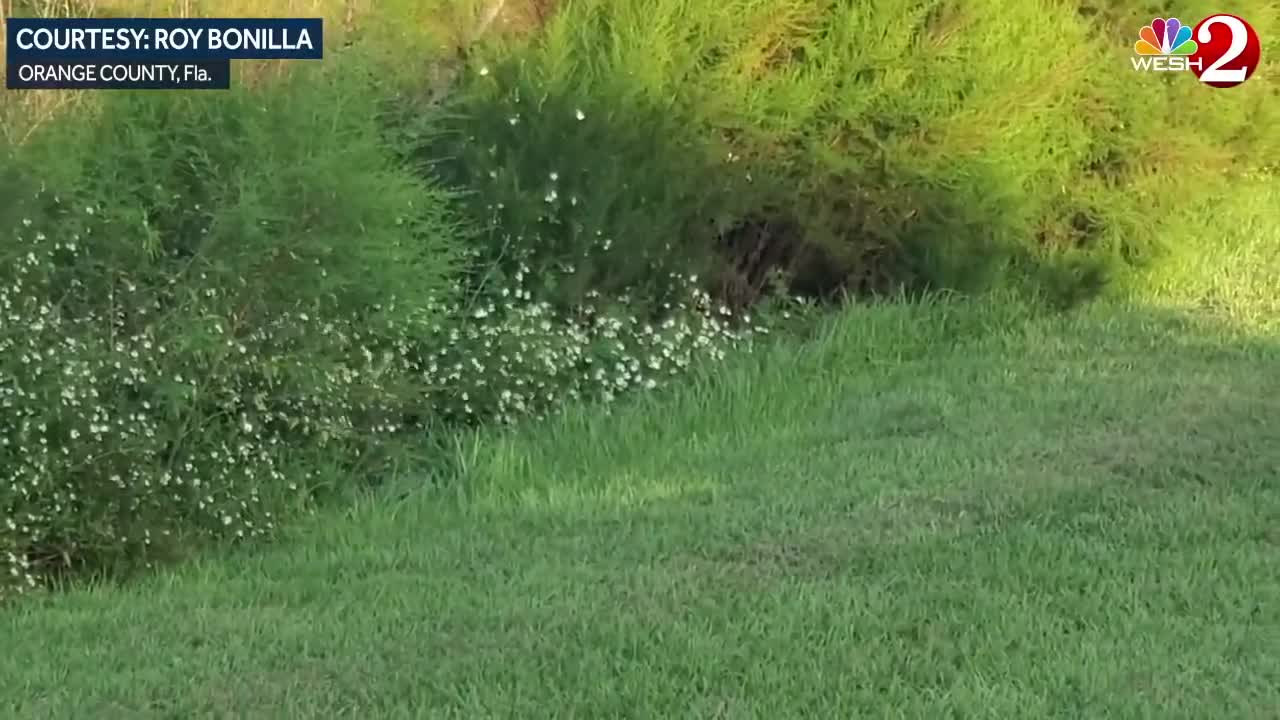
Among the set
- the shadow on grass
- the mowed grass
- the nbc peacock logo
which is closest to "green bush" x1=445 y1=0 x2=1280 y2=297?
the nbc peacock logo

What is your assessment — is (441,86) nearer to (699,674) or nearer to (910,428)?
(910,428)

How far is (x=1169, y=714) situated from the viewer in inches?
159

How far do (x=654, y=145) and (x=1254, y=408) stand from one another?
140 inches

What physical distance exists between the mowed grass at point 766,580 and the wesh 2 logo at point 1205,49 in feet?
11.4

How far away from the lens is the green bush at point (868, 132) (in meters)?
8.59

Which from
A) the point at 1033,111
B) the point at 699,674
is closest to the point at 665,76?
the point at 1033,111

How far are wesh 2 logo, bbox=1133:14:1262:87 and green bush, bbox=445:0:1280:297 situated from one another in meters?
0.15

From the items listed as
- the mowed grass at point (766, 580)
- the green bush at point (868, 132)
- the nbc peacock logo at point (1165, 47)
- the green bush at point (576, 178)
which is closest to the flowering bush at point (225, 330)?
the mowed grass at point (766, 580)

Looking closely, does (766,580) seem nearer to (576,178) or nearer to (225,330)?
(225,330)

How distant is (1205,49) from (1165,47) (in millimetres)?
520

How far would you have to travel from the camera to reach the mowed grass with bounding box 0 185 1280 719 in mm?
4227

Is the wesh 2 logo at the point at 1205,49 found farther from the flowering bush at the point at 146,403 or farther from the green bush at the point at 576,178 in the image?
the flowering bush at the point at 146,403

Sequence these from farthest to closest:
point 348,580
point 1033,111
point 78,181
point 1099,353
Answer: point 1033,111 → point 1099,353 → point 78,181 → point 348,580

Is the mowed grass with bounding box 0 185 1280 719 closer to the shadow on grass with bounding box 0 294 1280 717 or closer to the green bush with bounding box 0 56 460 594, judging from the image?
the shadow on grass with bounding box 0 294 1280 717
